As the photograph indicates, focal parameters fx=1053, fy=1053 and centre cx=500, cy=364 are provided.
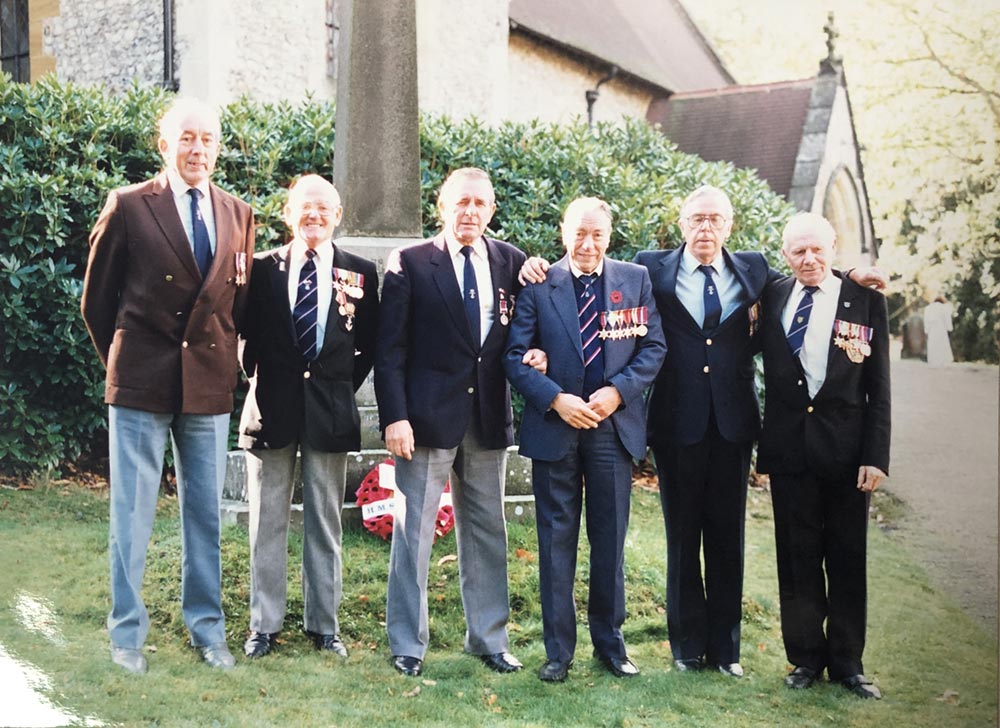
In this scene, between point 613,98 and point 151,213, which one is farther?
point 613,98

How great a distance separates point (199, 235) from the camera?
11.3 feet

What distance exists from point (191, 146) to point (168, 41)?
5581 mm

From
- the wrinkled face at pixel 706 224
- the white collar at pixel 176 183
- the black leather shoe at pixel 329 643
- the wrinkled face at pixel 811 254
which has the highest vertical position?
the white collar at pixel 176 183

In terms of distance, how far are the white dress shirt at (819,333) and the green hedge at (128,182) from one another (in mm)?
2162

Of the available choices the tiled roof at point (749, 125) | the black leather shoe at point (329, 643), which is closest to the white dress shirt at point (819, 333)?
the tiled roof at point (749, 125)

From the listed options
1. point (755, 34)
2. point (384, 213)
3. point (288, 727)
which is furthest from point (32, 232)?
point (755, 34)

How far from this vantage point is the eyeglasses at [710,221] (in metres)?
3.63

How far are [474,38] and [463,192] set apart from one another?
27.7ft

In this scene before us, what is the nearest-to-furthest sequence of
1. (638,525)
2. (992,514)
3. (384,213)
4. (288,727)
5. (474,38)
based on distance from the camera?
(288,727) → (992,514) → (384,213) → (638,525) → (474,38)

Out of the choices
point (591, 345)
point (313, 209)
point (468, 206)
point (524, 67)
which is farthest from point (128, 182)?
point (524, 67)

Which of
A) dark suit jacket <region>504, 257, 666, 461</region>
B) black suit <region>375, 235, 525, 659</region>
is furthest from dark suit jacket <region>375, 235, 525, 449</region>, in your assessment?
dark suit jacket <region>504, 257, 666, 461</region>

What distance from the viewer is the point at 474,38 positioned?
1150 centimetres

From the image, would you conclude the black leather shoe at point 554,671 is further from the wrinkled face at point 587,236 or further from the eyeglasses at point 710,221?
the eyeglasses at point 710,221

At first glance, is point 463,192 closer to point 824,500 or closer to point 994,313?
point 824,500
